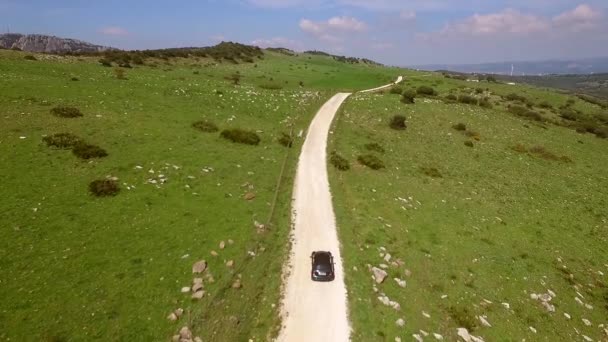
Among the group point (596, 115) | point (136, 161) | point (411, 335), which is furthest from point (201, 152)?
point (596, 115)

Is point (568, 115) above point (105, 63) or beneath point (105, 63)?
beneath

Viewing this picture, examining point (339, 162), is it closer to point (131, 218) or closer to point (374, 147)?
point (374, 147)

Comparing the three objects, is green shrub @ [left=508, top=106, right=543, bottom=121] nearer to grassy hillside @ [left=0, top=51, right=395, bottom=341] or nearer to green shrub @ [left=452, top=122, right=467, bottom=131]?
green shrub @ [left=452, top=122, right=467, bottom=131]

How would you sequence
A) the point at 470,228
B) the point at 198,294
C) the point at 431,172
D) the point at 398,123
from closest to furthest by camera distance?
the point at 198,294 < the point at 470,228 < the point at 431,172 < the point at 398,123

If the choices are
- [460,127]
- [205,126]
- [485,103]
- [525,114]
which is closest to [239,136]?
[205,126]

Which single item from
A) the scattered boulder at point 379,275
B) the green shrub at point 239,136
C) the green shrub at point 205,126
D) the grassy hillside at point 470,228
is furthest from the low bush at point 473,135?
the scattered boulder at point 379,275

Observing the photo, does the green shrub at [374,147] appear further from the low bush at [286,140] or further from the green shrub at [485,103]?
the green shrub at [485,103]

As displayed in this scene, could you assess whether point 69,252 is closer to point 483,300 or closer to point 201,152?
point 201,152
